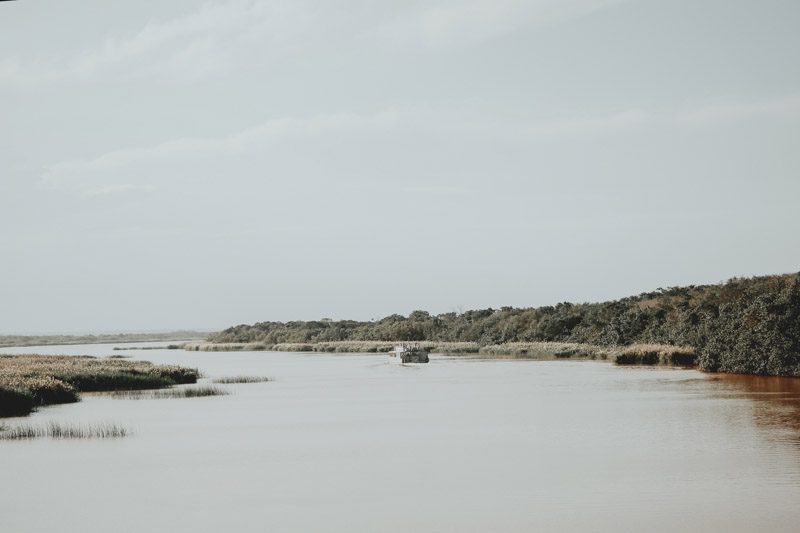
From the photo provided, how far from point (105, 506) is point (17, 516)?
1561 mm

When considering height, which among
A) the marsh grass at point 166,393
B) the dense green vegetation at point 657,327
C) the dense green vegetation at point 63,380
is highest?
the dense green vegetation at point 657,327

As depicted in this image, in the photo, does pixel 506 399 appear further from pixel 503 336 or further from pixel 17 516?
pixel 503 336

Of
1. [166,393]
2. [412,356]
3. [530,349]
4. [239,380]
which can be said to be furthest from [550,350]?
[166,393]

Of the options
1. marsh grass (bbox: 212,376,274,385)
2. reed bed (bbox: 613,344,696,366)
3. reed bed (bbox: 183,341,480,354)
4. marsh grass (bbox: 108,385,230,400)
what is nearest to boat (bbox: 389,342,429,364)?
reed bed (bbox: 613,344,696,366)

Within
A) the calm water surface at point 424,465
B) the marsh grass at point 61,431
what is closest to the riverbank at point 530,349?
the calm water surface at point 424,465

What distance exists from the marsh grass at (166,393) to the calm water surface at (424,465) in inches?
49.1

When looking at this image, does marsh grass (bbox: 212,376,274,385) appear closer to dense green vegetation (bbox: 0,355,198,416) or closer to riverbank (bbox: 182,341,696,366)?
dense green vegetation (bbox: 0,355,198,416)

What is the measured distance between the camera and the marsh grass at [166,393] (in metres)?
37.1

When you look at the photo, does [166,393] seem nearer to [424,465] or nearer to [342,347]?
[424,465]

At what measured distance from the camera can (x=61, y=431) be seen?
24.6 m

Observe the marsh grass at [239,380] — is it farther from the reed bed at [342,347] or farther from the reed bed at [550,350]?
the reed bed at [342,347]

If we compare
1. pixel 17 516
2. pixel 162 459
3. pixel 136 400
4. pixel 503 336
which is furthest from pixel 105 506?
pixel 503 336

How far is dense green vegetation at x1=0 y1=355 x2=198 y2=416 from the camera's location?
98.1 feet

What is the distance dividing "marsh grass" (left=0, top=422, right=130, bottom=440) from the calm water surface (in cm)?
75
